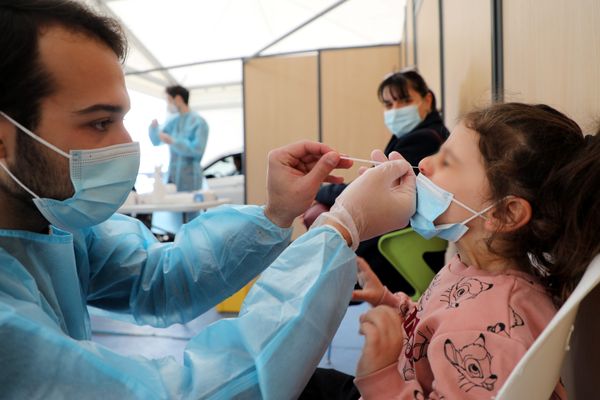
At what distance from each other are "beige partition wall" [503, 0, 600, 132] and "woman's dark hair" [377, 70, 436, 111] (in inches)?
39.3

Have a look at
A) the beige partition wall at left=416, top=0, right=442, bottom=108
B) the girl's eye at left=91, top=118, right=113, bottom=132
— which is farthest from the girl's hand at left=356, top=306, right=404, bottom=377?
the beige partition wall at left=416, top=0, right=442, bottom=108

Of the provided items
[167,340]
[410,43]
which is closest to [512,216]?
[167,340]

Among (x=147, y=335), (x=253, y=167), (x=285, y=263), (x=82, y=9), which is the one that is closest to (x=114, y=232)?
(x=82, y=9)

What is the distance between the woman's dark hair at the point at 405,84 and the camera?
7.39 feet

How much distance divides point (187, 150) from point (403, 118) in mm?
2370

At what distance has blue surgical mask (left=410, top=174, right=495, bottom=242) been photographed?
91 centimetres

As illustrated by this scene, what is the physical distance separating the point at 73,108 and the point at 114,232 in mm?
448

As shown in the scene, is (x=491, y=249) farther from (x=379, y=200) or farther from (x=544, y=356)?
(x=544, y=356)

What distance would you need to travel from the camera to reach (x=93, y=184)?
90 centimetres

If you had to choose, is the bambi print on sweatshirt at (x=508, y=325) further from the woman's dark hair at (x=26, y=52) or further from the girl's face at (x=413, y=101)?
the girl's face at (x=413, y=101)

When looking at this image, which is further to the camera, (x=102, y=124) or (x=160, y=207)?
(x=160, y=207)

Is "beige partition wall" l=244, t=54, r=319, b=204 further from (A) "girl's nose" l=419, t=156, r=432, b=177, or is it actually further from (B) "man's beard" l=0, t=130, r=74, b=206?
(B) "man's beard" l=0, t=130, r=74, b=206

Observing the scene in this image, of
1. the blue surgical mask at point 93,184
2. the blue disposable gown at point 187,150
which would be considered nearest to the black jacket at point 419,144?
the blue surgical mask at point 93,184

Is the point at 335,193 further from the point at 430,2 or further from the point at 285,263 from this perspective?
the point at 430,2
